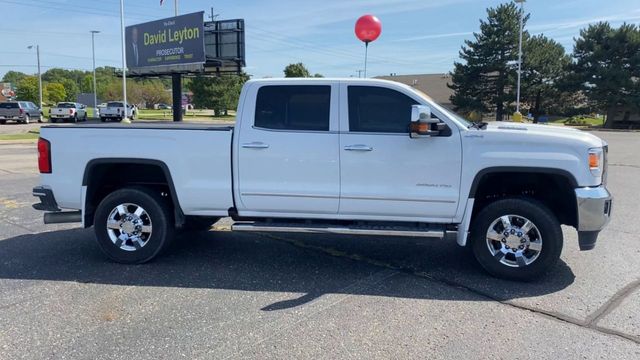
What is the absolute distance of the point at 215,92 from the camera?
60.2m

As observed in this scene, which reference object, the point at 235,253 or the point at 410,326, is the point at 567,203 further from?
the point at 235,253

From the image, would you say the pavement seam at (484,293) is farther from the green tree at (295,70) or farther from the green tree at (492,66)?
the green tree at (295,70)

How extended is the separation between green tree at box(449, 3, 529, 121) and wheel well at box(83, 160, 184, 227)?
48.1 m

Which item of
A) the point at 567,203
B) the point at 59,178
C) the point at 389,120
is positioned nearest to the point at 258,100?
the point at 389,120

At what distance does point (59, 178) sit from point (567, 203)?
17.3 ft

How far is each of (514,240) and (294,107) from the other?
100 inches

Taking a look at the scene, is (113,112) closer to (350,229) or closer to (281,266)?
(281,266)

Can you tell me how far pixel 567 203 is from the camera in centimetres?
503

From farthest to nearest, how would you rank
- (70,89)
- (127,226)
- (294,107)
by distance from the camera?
(70,89), (127,226), (294,107)

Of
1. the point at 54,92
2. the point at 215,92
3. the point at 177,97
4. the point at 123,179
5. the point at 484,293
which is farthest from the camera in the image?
the point at 54,92

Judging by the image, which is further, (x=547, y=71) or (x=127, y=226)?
(x=547, y=71)

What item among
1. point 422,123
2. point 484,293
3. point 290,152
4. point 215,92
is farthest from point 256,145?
point 215,92

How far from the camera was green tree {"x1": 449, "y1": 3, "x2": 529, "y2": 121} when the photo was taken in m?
49.8

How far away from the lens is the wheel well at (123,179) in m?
5.29
